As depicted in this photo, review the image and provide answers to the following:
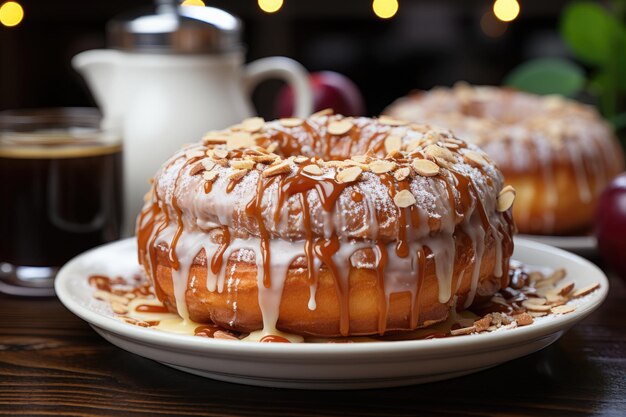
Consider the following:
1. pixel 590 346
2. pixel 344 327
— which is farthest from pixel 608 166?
pixel 344 327

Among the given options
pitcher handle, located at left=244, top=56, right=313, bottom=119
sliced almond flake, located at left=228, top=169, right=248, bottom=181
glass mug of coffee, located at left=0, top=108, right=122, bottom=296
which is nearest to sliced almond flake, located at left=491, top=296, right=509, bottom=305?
sliced almond flake, located at left=228, top=169, right=248, bottom=181

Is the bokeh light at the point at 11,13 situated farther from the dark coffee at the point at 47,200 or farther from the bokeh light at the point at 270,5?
the dark coffee at the point at 47,200

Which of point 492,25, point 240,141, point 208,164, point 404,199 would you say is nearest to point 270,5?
point 492,25

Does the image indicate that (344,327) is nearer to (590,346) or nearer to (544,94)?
(590,346)

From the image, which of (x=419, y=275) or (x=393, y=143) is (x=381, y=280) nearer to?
(x=419, y=275)

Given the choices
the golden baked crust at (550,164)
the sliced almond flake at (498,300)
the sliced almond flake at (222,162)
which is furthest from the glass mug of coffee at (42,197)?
the golden baked crust at (550,164)

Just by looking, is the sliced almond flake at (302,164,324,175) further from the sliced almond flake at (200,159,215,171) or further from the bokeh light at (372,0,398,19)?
the bokeh light at (372,0,398,19)
